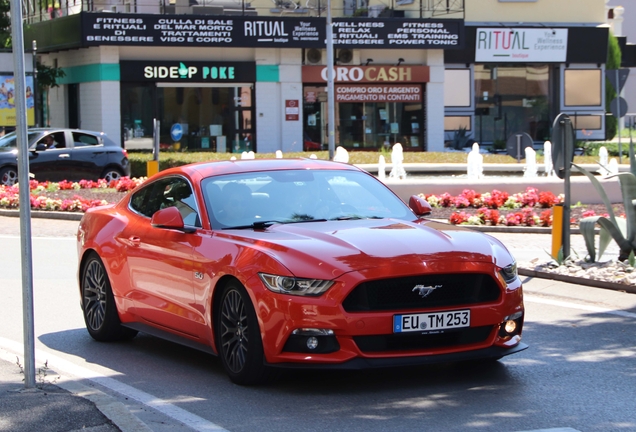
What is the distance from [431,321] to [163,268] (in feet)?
7.19

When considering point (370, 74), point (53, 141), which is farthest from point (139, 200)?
point (370, 74)

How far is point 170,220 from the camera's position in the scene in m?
7.54

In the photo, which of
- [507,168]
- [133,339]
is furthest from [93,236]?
[507,168]

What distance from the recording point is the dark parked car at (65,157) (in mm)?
24969

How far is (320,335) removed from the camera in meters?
6.51

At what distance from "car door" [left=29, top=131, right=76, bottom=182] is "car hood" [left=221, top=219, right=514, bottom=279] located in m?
18.8

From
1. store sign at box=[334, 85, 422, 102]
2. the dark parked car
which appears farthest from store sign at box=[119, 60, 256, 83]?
the dark parked car

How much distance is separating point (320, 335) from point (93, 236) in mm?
3190

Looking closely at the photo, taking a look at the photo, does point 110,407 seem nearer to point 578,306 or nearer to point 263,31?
point 578,306

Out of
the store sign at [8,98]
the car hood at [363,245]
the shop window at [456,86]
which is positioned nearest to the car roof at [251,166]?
the car hood at [363,245]

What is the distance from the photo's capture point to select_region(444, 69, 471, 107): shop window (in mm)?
43438

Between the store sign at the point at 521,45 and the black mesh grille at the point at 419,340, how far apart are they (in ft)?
123

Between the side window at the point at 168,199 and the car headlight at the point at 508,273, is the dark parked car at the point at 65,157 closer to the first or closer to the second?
the side window at the point at 168,199

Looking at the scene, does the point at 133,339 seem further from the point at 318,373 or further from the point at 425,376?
the point at 425,376
